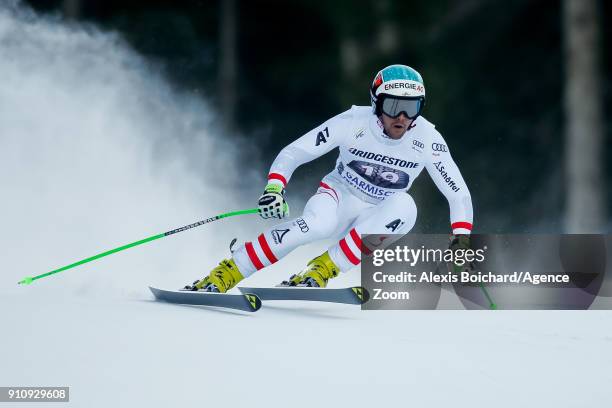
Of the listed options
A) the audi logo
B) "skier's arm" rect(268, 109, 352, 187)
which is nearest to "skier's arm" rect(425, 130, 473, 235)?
the audi logo

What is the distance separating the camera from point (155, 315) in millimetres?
5125

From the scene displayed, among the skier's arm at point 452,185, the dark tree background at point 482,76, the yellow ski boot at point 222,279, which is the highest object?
the dark tree background at point 482,76

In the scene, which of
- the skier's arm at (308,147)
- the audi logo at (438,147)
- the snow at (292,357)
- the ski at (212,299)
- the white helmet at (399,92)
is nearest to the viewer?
the snow at (292,357)

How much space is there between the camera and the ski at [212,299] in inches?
210

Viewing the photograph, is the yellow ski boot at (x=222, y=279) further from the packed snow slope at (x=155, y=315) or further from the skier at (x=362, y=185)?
the packed snow slope at (x=155, y=315)

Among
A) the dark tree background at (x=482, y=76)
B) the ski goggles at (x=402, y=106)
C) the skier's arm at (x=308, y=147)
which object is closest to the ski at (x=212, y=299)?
the skier's arm at (x=308, y=147)

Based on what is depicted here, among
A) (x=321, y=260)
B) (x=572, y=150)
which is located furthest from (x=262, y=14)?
(x=321, y=260)

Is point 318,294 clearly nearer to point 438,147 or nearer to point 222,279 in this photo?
point 222,279

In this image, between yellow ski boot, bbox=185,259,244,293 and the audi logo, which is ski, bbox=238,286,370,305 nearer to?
yellow ski boot, bbox=185,259,244,293

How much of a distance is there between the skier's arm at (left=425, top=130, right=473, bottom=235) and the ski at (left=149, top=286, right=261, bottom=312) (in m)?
1.35

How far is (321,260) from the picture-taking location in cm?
598

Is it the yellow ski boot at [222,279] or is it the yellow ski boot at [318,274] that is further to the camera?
the yellow ski boot at [318,274]

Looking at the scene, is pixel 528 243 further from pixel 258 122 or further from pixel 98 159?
pixel 258 122

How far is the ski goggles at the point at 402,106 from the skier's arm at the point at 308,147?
0.97 ft
